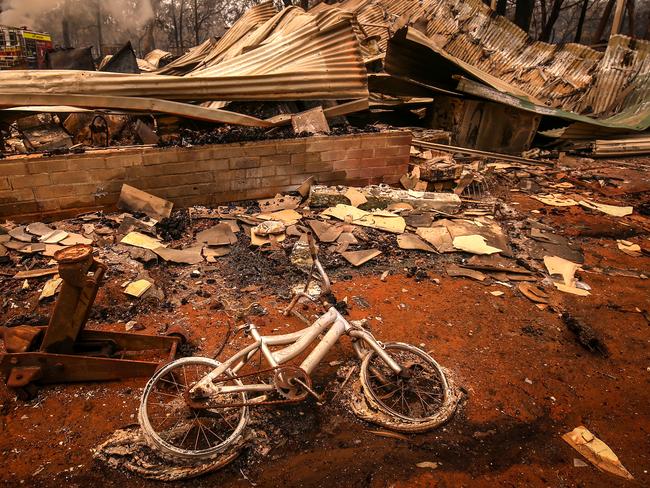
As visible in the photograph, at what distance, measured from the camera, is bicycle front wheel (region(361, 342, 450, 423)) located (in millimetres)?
2678

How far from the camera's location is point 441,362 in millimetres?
3236

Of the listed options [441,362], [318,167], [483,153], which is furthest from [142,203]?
[483,153]

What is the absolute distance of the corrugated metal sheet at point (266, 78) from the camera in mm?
4699

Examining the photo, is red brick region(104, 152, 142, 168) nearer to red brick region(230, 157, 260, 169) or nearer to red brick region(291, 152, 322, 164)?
red brick region(230, 157, 260, 169)

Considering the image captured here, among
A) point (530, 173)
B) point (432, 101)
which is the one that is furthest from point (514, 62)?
point (530, 173)

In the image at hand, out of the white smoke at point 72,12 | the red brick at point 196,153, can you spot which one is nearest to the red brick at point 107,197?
the red brick at point 196,153

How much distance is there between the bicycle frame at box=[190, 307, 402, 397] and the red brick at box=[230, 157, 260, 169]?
3541 millimetres

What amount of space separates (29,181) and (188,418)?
3.86 metres

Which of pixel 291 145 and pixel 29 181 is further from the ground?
pixel 291 145

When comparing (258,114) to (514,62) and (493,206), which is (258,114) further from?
(514,62)

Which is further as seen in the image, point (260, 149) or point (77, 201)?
point (260, 149)

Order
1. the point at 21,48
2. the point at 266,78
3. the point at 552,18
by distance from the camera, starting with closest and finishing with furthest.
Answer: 1. the point at 266,78
2. the point at 552,18
3. the point at 21,48

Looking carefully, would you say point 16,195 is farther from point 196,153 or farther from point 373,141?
point 373,141

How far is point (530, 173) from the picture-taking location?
8117mm
